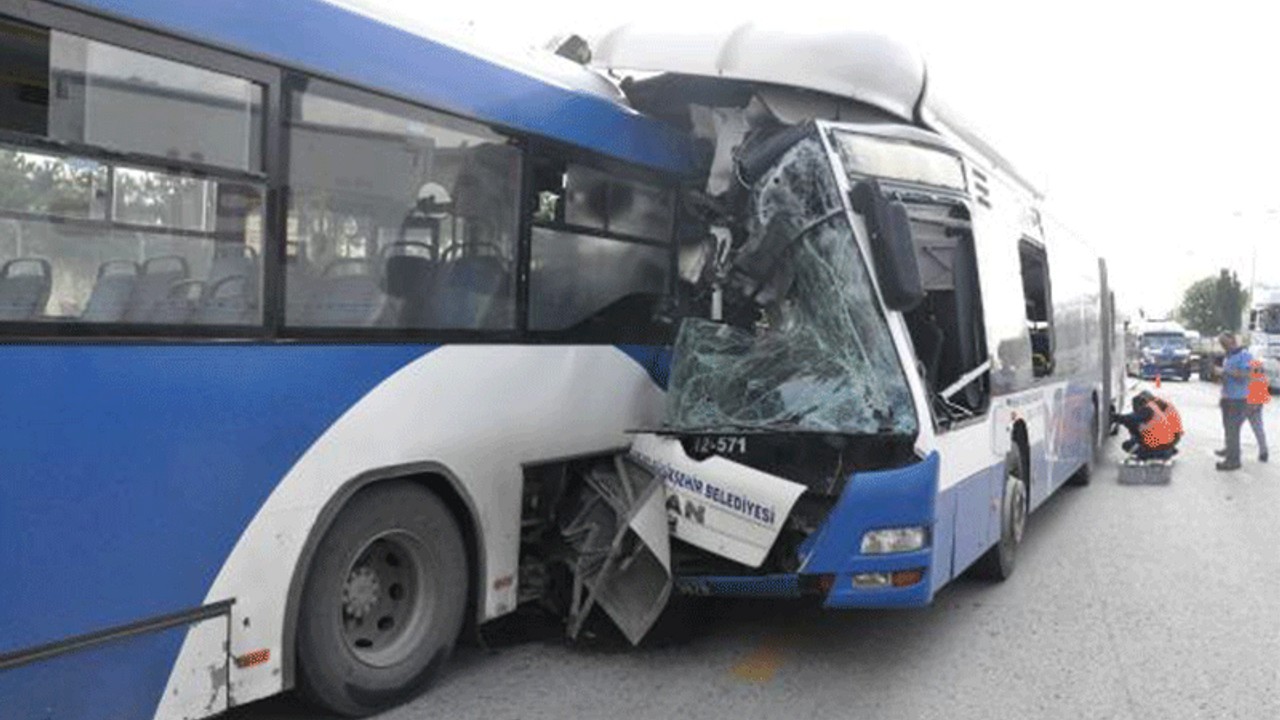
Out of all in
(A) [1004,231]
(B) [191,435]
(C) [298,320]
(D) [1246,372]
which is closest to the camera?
(B) [191,435]

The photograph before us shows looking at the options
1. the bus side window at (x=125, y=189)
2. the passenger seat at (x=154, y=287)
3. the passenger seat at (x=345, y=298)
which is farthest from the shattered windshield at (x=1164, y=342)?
the passenger seat at (x=154, y=287)

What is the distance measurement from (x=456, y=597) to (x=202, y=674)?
1375 millimetres

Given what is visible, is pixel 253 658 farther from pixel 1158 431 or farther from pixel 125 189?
pixel 1158 431

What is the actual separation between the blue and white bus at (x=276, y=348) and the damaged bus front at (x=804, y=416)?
24.7 inches

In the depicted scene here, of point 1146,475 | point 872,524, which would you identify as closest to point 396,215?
point 872,524

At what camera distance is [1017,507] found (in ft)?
25.3

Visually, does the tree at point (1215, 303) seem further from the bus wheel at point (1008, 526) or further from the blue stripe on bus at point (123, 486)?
the blue stripe on bus at point (123, 486)

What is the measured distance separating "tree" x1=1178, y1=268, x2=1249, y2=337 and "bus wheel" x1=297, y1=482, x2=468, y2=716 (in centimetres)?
7698

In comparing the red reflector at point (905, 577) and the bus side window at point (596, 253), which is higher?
the bus side window at point (596, 253)

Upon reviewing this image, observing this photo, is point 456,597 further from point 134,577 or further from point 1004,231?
point 1004,231

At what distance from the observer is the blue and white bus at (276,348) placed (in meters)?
3.47

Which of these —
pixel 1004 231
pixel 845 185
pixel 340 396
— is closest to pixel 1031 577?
pixel 1004 231

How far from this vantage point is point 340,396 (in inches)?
177

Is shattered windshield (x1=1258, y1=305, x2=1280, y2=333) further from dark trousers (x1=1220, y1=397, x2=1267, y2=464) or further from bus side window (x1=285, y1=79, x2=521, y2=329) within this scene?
bus side window (x1=285, y1=79, x2=521, y2=329)
